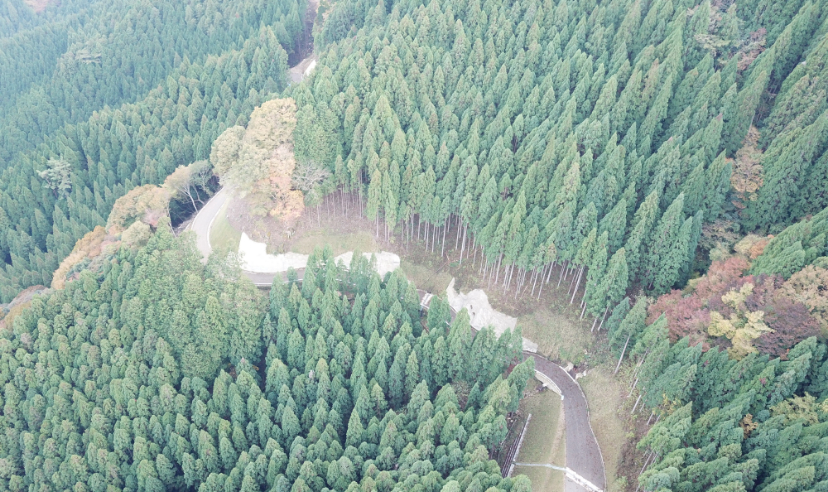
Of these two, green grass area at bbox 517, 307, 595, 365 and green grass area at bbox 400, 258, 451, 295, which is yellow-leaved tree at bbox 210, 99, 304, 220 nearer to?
green grass area at bbox 400, 258, 451, 295

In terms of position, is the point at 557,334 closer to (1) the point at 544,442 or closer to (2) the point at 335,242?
(1) the point at 544,442

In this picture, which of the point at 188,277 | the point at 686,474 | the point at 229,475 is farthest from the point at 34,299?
the point at 686,474

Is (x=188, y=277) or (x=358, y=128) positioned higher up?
(x=358, y=128)

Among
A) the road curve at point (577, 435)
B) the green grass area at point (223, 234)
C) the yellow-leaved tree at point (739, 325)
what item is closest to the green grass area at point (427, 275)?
the road curve at point (577, 435)

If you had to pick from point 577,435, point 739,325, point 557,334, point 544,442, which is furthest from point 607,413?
point 739,325

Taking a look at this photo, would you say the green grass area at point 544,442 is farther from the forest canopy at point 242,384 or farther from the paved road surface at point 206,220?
the paved road surface at point 206,220

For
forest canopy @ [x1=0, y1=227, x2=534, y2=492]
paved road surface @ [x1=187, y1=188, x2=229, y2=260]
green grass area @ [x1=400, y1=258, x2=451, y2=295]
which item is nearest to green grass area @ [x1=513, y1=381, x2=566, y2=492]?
forest canopy @ [x1=0, y1=227, x2=534, y2=492]

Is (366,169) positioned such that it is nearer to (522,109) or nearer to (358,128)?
(358,128)
